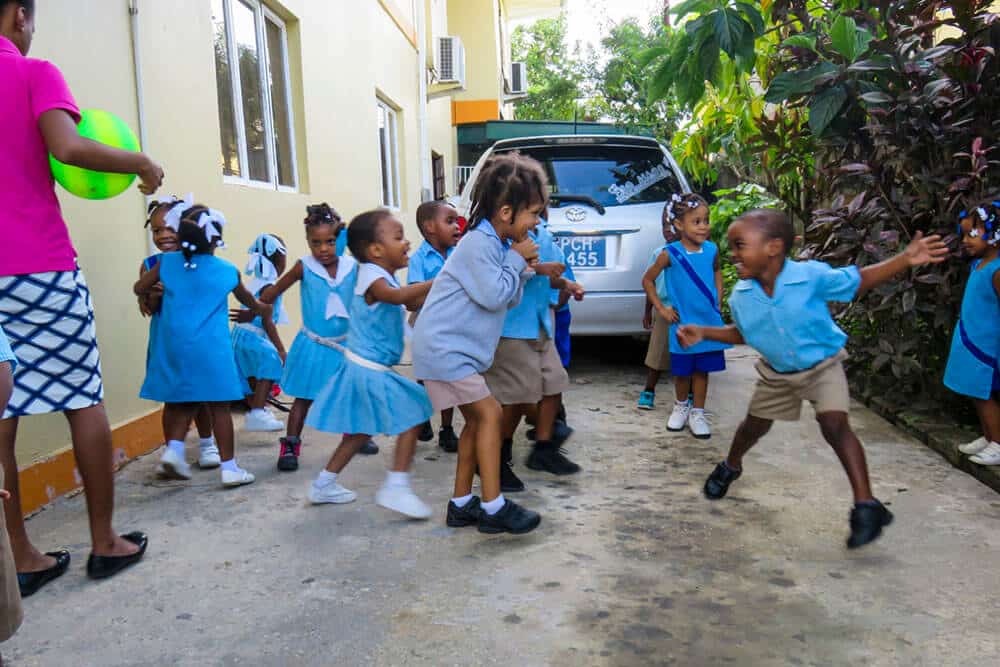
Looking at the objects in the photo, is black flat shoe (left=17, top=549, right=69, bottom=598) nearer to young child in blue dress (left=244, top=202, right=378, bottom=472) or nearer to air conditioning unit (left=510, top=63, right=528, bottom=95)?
young child in blue dress (left=244, top=202, right=378, bottom=472)

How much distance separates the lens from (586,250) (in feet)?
18.4

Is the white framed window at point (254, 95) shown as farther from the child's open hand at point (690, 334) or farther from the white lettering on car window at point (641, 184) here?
the child's open hand at point (690, 334)

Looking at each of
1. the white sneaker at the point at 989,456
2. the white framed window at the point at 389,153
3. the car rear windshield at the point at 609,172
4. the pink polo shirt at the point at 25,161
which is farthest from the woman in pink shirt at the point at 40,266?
the white framed window at the point at 389,153

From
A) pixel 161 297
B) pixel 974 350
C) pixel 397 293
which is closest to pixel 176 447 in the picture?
pixel 161 297

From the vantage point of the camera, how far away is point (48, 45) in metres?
3.54

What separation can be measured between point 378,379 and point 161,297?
1.24m

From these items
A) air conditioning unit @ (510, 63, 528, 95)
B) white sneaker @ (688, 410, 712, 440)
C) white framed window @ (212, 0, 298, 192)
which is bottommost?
white sneaker @ (688, 410, 712, 440)

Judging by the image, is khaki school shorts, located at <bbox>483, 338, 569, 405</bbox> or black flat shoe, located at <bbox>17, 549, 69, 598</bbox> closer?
black flat shoe, located at <bbox>17, 549, 69, 598</bbox>

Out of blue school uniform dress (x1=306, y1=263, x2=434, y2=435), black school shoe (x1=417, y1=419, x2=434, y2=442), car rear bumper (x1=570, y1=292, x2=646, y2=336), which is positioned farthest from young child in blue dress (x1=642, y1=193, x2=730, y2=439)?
Answer: blue school uniform dress (x1=306, y1=263, x2=434, y2=435)

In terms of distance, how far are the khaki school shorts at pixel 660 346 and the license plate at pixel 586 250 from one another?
750 mm

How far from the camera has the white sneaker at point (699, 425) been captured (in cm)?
446

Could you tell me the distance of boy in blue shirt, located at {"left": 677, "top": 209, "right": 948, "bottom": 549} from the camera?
296 centimetres

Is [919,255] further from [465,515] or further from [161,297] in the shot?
[161,297]

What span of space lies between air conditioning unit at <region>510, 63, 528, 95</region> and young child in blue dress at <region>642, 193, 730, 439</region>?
19517 millimetres
